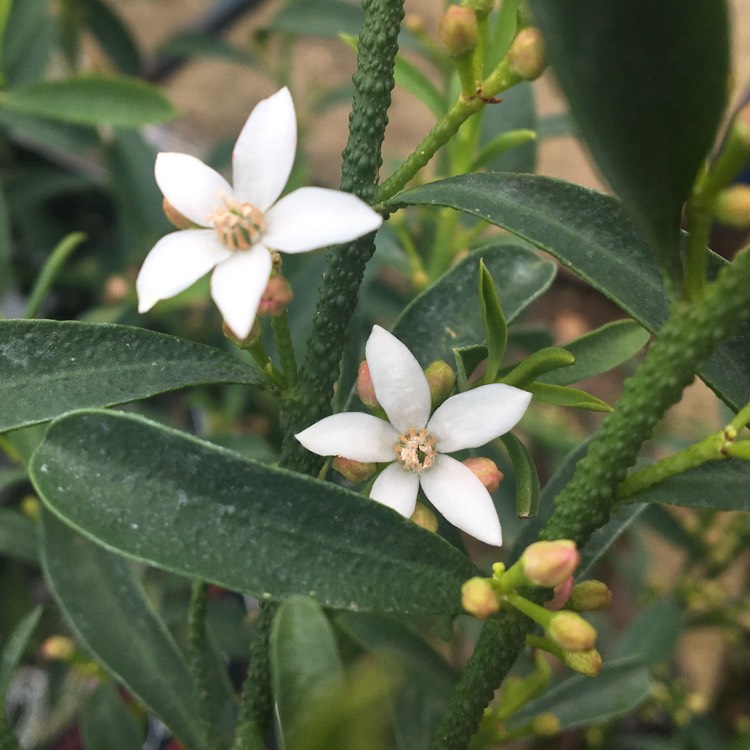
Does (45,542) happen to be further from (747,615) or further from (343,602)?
(747,615)

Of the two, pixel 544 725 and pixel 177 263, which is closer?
pixel 177 263

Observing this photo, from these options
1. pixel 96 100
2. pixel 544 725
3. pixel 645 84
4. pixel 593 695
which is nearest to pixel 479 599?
pixel 645 84

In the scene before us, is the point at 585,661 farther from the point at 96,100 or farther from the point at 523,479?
the point at 96,100

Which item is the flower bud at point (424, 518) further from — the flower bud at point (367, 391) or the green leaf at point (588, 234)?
the green leaf at point (588, 234)

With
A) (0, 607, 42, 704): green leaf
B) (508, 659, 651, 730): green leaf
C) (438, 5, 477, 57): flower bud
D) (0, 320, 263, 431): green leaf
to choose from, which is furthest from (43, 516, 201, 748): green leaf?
(438, 5, 477, 57): flower bud

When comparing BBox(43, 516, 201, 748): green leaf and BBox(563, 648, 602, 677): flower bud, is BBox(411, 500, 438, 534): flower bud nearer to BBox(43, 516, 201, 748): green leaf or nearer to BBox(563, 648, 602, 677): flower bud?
BBox(563, 648, 602, 677): flower bud
